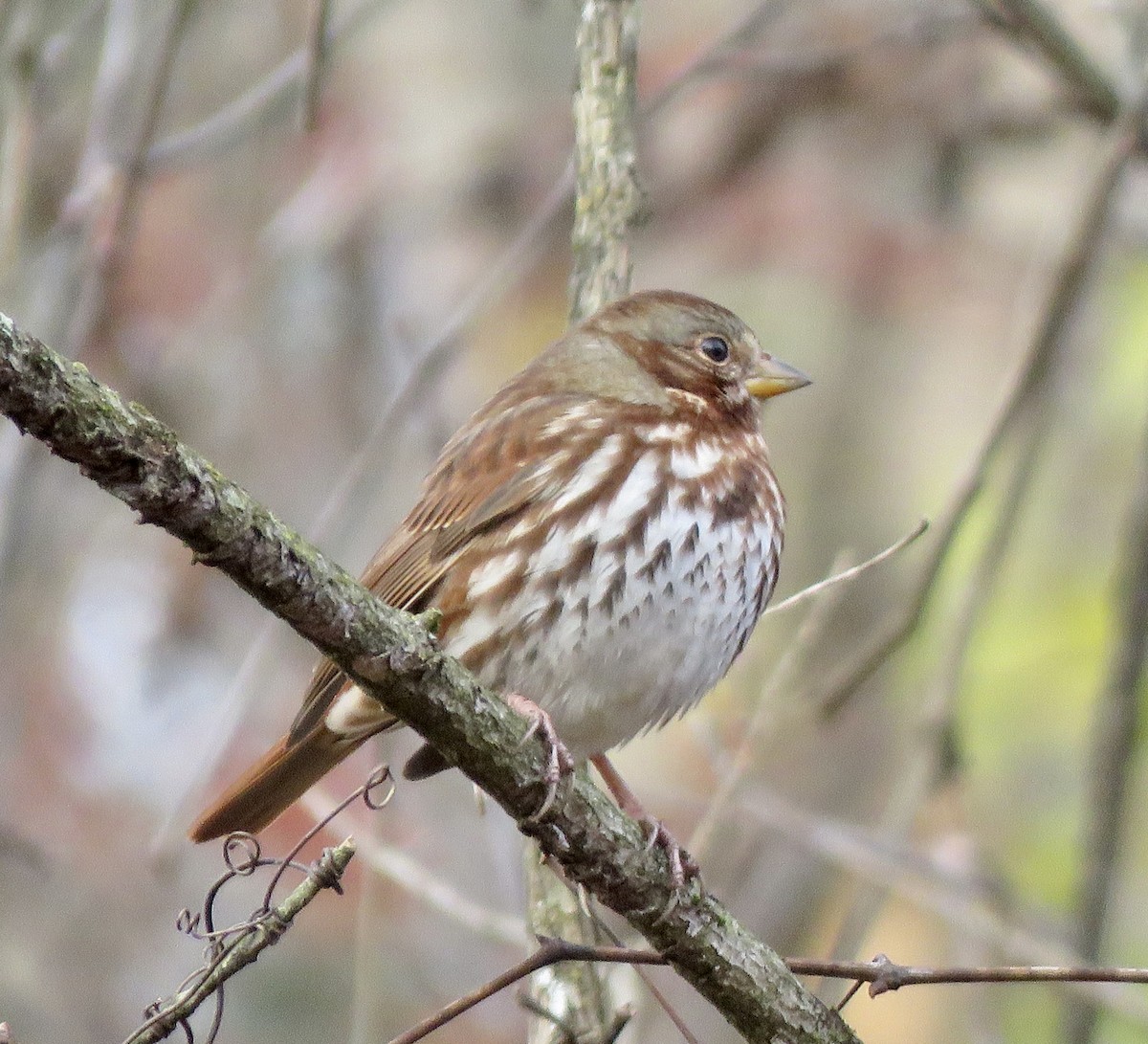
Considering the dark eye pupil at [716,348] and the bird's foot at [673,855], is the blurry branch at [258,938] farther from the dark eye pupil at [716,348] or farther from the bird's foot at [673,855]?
the dark eye pupil at [716,348]

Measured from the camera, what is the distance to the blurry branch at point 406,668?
1.77 metres

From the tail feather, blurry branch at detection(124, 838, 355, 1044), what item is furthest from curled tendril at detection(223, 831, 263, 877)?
the tail feather

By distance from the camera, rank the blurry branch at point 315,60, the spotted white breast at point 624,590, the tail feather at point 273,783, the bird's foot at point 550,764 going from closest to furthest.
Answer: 1. the bird's foot at point 550,764
2. the spotted white breast at point 624,590
3. the tail feather at point 273,783
4. the blurry branch at point 315,60

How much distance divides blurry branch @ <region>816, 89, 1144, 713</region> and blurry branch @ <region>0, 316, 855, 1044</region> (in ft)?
4.86

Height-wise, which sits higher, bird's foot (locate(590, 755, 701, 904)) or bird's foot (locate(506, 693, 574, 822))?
bird's foot (locate(590, 755, 701, 904))

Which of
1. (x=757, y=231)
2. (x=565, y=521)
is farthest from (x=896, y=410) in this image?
(x=565, y=521)

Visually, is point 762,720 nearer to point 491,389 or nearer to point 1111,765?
point 1111,765

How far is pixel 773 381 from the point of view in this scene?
3.86m

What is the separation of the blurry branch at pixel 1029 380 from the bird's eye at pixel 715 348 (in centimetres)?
64

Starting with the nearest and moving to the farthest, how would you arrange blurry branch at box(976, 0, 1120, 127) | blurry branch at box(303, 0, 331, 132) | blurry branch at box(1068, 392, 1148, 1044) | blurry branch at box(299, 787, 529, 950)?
blurry branch at box(299, 787, 529, 950), blurry branch at box(303, 0, 331, 132), blurry branch at box(1068, 392, 1148, 1044), blurry branch at box(976, 0, 1120, 127)

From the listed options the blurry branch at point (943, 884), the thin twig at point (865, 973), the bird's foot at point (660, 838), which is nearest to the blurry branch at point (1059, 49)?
the blurry branch at point (943, 884)

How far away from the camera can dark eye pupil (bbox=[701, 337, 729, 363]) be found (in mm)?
3887

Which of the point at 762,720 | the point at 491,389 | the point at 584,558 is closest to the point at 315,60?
the point at 584,558

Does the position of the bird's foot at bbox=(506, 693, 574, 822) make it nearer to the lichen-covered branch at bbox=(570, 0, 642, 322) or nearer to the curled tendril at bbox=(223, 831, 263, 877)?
the curled tendril at bbox=(223, 831, 263, 877)
